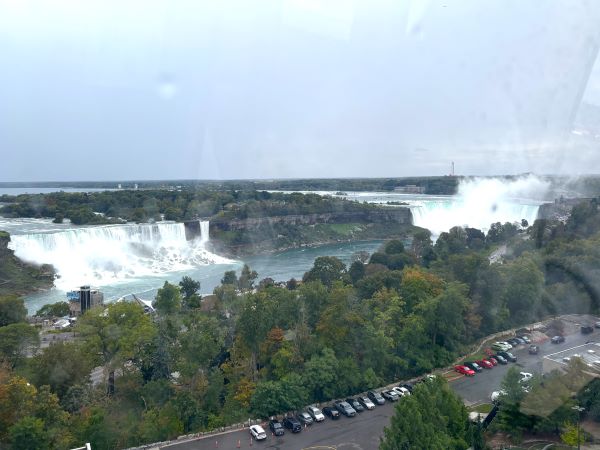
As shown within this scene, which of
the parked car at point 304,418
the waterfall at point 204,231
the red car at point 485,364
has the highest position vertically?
the red car at point 485,364

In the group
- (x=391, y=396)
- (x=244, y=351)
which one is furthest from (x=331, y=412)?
(x=244, y=351)

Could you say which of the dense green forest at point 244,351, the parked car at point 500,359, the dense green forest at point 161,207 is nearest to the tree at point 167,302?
the dense green forest at point 244,351

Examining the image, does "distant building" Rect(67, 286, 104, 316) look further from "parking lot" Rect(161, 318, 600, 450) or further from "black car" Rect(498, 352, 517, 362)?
"black car" Rect(498, 352, 517, 362)

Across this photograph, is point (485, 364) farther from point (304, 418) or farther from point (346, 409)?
point (304, 418)

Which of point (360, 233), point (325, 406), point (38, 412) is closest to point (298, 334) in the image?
point (325, 406)

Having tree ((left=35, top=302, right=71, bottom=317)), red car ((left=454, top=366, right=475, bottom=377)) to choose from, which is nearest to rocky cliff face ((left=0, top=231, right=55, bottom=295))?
tree ((left=35, top=302, right=71, bottom=317))

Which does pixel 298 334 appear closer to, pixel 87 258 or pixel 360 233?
pixel 87 258

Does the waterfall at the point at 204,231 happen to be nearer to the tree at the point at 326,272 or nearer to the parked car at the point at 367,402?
the tree at the point at 326,272
